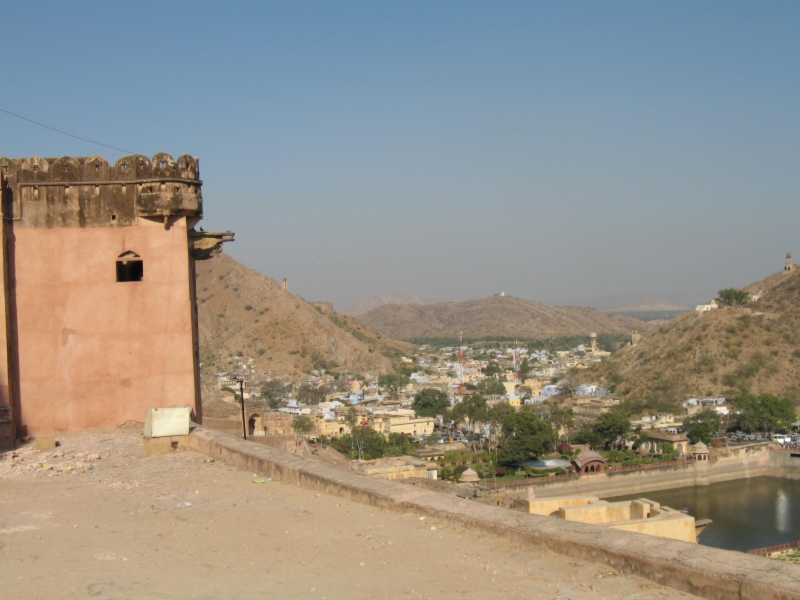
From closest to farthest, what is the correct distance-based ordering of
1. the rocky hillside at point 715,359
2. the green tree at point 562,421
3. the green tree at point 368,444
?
the green tree at point 368,444 < the green tree at point 562,421 < the rocky hillside at point 715,359

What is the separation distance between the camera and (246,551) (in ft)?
13.3

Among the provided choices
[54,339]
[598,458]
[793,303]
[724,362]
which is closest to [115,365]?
[54,339]

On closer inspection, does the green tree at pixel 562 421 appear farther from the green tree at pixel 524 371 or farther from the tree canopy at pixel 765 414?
the green tree at pixel 524 371

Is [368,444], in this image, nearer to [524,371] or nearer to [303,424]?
[303,424]

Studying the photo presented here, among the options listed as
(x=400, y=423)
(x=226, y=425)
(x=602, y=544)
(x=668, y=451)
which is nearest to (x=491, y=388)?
(x=400, y=423)

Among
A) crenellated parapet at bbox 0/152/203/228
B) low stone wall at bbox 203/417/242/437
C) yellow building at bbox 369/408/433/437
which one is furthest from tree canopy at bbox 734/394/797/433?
crenellated parapet at bbox 0/152/203/228

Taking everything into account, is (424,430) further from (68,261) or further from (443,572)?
(443,572)

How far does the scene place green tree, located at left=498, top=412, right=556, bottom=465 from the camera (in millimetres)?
38875

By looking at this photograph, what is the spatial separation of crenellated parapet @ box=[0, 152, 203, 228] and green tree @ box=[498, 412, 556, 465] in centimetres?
3234

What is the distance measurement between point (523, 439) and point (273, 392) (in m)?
25.7

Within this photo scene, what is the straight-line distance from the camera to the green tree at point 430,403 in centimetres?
5559

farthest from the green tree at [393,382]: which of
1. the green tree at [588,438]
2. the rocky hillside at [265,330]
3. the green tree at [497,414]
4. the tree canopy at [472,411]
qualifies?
the green tree at [588,438]

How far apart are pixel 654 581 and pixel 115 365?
20.4 feet

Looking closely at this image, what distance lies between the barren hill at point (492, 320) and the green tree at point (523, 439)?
114 m
